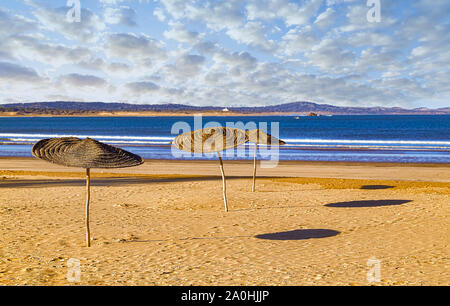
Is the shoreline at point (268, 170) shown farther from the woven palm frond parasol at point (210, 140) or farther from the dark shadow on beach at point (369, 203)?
the woven palm frond parasol at point (210, 140)

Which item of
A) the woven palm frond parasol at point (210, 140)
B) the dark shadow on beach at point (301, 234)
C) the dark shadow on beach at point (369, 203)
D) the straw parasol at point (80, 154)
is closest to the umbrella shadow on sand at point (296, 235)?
the dark shadow on beach at point (301, 234)

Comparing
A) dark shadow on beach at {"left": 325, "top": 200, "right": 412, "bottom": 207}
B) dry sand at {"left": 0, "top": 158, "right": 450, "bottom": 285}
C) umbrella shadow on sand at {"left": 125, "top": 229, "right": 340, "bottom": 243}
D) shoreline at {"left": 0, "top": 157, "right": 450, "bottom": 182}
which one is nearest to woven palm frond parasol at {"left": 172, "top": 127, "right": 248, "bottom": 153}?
dry sand at {"left": 0, "top": 158, "right": 450, "bottom": 285}

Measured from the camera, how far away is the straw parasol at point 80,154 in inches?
256

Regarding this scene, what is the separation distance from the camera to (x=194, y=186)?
1427 cm

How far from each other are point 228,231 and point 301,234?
159 centimetres

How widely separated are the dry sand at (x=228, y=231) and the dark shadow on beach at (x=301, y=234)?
Answer: 0.07ft

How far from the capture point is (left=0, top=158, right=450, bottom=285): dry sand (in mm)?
5719

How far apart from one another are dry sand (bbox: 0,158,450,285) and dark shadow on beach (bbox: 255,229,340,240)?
0.9 inches

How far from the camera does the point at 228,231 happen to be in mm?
8336

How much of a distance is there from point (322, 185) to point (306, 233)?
6.72m

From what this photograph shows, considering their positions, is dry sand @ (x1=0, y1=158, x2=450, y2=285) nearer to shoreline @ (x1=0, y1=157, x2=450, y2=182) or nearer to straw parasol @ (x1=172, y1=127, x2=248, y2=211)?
shoreline @ (x1=0, y1=157, x2=450, y2=182)
